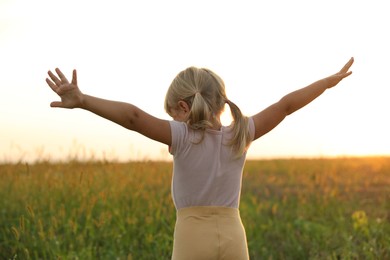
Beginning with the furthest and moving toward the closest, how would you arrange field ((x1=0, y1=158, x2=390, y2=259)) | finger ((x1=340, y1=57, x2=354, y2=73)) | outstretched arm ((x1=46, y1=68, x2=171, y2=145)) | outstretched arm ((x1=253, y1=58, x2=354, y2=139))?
1. field ((x1=0, y1=158, x2=390, y2=259))
2. finger ((x1=340, y1=57, x2=354, y2=73))
3. outstretched arm ((x1=253, y1=58, x2=354, y2=139))
4. outstretched arm ((x1=46, y1=68, x2=171, y2=145))

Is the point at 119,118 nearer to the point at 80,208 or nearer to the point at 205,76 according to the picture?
the point at 205,76

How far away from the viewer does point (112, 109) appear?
326 cm

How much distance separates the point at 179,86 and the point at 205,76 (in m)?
0.14

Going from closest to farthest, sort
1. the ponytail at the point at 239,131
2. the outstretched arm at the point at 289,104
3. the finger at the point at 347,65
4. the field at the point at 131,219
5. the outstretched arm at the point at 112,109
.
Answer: the outstretched arm at the point at 112,109
the ponytail at the point at 239,131
the outstretched arm at the point at 289,104
the finger at the point at 347,65
the field at the point at 131,219

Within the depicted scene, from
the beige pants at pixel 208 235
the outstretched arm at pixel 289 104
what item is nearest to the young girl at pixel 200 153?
the beige pants at pixel 208 235

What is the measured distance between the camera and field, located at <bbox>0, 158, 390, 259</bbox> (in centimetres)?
610

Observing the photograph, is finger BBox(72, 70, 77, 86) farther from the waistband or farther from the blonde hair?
the waistband

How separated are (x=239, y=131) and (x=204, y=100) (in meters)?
0.25

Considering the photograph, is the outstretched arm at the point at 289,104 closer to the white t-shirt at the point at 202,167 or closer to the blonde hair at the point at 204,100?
Result: the blonde hair at the point at 204,100

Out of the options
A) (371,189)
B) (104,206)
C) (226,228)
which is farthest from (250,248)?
(371,189)

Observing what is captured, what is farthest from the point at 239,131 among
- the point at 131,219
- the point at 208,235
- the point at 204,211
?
the point at 131,219

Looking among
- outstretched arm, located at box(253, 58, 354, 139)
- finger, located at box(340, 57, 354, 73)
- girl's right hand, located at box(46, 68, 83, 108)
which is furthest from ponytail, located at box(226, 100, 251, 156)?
finger, located at box(340, 57, 354, 73)

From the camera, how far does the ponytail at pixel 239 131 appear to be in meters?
3.48

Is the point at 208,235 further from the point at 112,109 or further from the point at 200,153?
the point at 112,109
